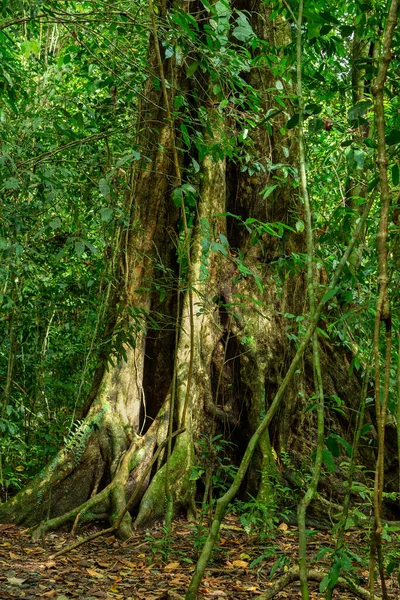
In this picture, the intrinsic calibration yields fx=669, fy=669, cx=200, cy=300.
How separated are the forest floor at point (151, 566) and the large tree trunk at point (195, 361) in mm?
217

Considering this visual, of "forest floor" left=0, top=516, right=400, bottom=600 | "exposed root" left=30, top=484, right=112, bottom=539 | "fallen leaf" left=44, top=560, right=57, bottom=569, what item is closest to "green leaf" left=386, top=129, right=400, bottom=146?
"forest floor" left=0, top=516, right=400, bottom=600

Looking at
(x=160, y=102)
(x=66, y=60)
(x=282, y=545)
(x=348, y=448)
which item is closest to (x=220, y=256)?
(x=160, y=102)

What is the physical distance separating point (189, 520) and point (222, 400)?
105cm

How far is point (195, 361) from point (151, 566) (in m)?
1.77

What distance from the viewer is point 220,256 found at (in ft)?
18.6

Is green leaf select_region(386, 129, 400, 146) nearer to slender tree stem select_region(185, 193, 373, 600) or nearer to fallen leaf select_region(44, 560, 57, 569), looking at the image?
slender tree stem select_region(185, 193, 373, 600)

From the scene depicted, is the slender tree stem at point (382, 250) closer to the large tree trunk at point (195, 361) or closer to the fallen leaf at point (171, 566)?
the fallen leaf at point (171, 566)

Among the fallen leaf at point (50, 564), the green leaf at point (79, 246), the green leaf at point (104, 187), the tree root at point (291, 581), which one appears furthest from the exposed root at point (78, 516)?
the green leaf at point (104, 187)

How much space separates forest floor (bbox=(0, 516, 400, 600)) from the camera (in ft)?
11.6

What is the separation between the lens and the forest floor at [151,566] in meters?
3.54

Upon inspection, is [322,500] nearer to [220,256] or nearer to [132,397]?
[132,397]

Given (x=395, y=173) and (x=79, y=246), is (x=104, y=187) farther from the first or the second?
(x=395, y=173)

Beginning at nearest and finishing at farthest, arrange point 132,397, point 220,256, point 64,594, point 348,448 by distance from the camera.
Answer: point 348,448
point 64,594
point 132,397
point 220,256

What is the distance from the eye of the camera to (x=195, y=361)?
538 centimetres
